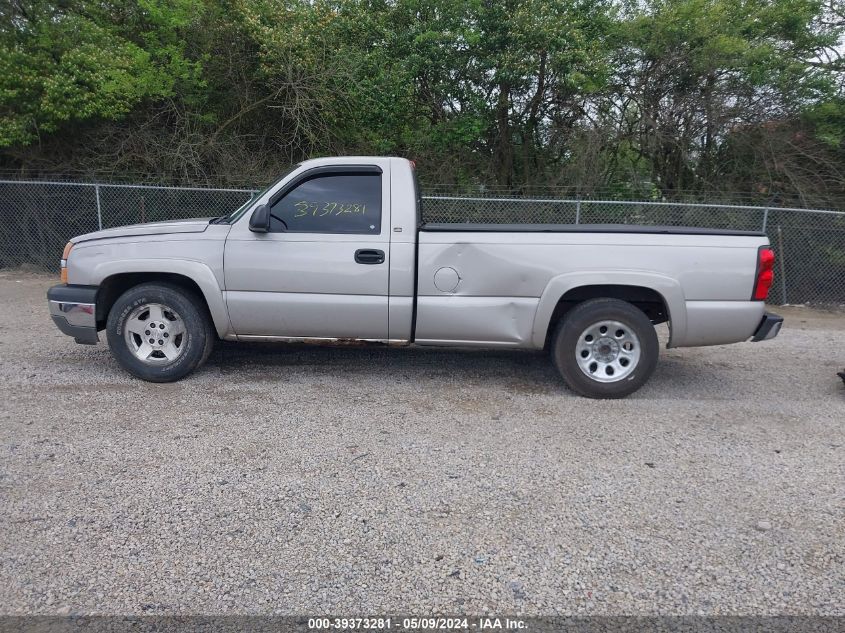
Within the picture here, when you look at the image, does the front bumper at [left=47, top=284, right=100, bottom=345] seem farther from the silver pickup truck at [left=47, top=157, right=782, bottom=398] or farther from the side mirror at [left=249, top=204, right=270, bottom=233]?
the side mirror at [left=249, top=204, right=270, bottom=233]

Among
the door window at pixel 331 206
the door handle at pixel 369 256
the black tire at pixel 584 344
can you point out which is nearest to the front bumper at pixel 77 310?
the door window at pixel 331 206

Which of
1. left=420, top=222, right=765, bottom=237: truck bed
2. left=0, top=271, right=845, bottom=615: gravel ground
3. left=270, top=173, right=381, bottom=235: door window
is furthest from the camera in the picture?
left=270, top=173, right=381, bottom=235: door window

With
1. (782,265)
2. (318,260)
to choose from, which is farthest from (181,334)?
(782,265)

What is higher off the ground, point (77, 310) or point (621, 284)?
point (621, 284)

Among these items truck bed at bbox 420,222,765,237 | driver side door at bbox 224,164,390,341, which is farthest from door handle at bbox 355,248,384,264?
truck bed at bbox 420,222,765,237

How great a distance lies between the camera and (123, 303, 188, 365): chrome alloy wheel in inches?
210

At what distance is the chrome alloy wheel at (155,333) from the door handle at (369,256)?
1.60 meters

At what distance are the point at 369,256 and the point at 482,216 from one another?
19.4 feet

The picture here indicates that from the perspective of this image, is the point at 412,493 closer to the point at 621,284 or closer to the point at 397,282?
the point at 397,282

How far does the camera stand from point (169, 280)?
17.7 feet

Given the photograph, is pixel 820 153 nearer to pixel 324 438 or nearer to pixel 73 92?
pixel 324 438

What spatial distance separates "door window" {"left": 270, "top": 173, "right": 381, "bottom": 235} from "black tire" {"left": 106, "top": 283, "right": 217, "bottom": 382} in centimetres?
97

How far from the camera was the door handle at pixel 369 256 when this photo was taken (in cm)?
516

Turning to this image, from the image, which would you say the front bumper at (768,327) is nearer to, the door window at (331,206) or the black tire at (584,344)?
the black tire at (584,344)
